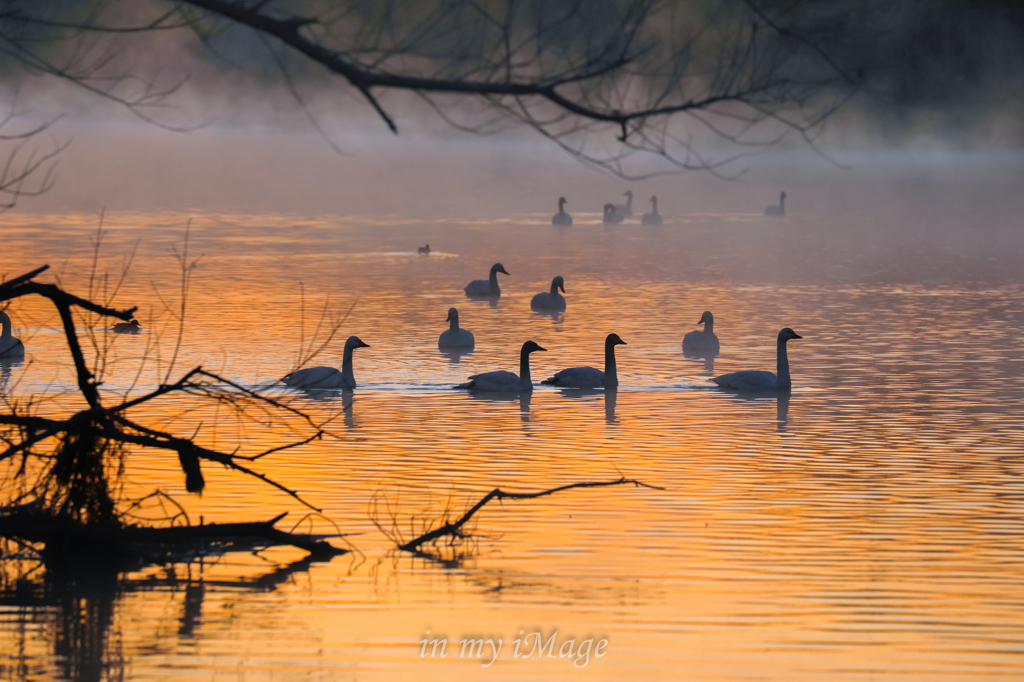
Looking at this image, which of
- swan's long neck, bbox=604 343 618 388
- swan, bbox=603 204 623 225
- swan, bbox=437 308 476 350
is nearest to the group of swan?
swan, bbox=603 204 623 225

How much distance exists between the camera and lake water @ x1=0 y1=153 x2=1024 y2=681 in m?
8.30

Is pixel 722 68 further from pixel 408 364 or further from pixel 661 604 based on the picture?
pixel 408 364

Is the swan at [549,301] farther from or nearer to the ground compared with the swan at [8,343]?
farther from the ground

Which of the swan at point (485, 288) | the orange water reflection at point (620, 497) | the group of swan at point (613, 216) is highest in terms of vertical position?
the group of swan at point (613, 216)

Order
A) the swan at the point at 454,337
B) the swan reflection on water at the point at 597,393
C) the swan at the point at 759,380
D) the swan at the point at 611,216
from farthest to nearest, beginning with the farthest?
the swan at the point at 611,216, the swan at the point at 454,337, the swan at the point at 759,380, the swan reflection on water at the point at 597,393

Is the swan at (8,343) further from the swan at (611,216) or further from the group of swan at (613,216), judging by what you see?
the swan at (611,216)

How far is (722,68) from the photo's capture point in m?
6.43

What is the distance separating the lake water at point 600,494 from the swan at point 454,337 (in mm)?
376

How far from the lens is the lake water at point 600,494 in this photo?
8305 mm

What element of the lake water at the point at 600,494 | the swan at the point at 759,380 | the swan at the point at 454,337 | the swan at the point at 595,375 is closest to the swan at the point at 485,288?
the lake water at the point at 600,494

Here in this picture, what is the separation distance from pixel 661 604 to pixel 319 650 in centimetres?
206

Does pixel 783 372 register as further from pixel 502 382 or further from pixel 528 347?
pixel 502 382

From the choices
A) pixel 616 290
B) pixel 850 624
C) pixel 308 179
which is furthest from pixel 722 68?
pixel 308 179

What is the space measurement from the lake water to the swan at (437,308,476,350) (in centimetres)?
38
